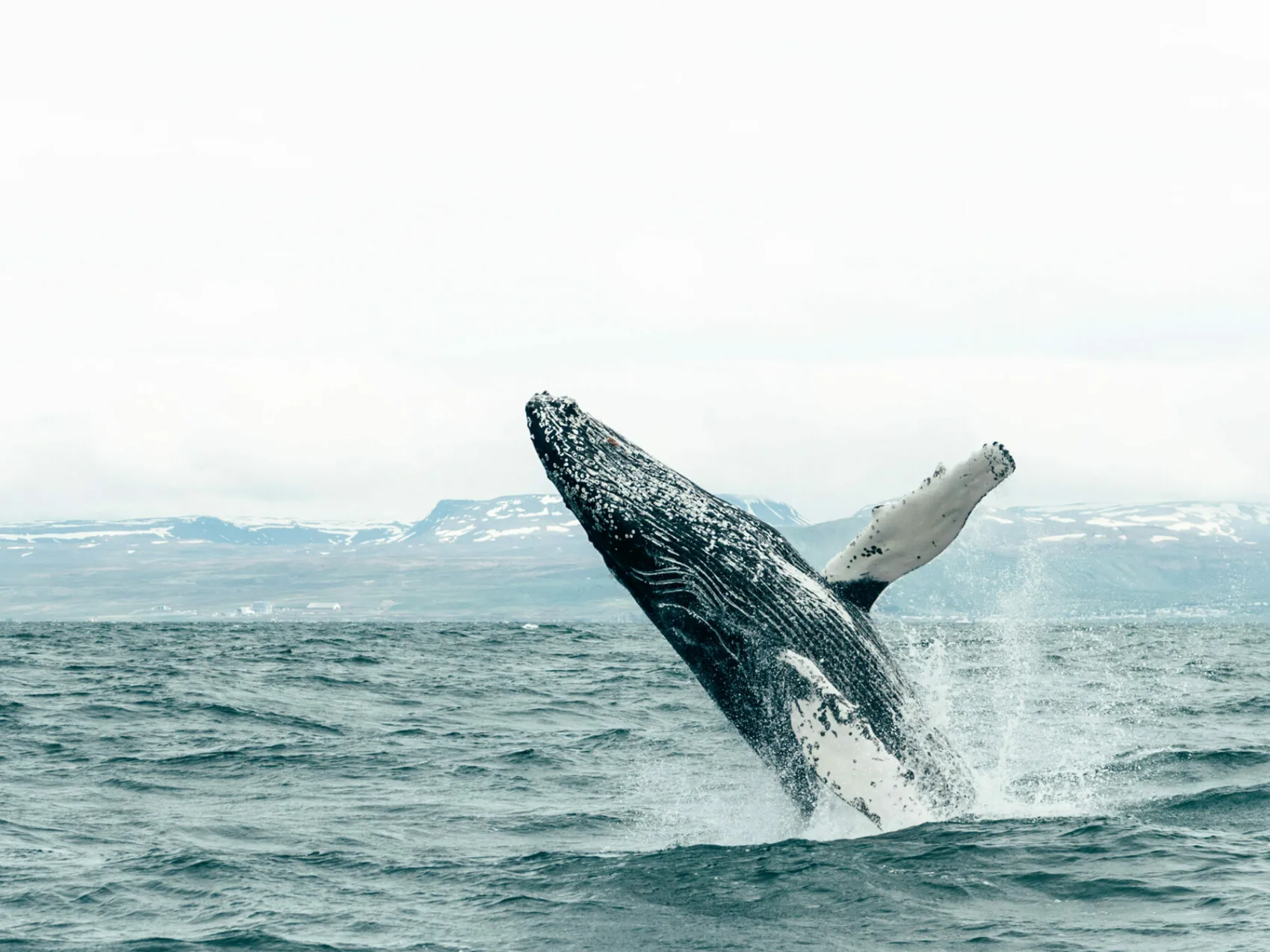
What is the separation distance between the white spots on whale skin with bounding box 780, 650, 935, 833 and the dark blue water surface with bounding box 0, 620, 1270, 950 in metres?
0.41

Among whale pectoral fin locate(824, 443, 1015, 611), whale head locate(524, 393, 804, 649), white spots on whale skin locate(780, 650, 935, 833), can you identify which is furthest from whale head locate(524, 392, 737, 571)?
white spots on whale skin locate(780, 650, 935, 833)

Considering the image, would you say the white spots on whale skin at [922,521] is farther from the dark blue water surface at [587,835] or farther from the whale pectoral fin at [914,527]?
the dark blue water surface at [587,835]

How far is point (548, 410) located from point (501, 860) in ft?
9.77

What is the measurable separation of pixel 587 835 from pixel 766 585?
8.47ft

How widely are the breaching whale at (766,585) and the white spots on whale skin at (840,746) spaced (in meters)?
0.23

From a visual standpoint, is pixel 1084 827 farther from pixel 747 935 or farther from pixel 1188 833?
pixel 747 935

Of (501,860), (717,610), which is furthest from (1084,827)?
(501,860)

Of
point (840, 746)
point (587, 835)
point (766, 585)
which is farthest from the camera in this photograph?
point (587, 835)

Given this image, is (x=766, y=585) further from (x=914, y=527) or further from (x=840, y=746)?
(x=840, y=746)

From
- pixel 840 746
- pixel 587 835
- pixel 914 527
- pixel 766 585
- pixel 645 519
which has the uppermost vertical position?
pixel 645 519

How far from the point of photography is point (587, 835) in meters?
9.84

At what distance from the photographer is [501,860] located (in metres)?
8.86

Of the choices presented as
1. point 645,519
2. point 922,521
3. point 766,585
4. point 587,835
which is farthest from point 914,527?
point 587,835

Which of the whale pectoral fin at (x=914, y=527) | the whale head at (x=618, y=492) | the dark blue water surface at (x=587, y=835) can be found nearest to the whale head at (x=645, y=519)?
the whale head at (x=618, y=492)
